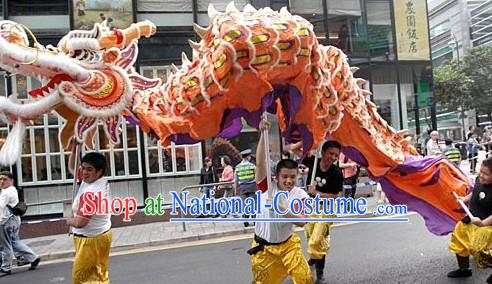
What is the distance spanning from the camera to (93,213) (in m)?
3.79

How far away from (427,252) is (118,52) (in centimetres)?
470

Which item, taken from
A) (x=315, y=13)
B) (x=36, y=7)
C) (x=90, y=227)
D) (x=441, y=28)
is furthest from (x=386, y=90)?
(x=441, y=28)

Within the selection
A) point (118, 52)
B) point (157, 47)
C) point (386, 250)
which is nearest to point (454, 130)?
point (157, 47)

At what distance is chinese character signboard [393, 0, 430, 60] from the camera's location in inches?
588

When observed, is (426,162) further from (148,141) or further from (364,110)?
(148,141)

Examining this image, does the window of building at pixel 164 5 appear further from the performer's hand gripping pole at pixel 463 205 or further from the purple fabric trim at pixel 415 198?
the performer's hand gripping pole at pixel 463 205

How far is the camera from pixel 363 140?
473cm

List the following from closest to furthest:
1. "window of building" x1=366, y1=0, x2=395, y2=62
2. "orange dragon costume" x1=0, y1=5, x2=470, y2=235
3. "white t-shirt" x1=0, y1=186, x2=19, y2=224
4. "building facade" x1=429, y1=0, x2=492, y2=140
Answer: "orange dragon costume" x1=0, y1=5, x2=470, y2=235
"white t-shirt" x1=0, y1=186, x2=19, y2=224
"window of building" x1=366, y1=0, x2=395, y2=62
"building facade" x1=429, y1=0, x2=492, y2=140

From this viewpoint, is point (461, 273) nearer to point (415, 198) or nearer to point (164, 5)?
point (415, 198)

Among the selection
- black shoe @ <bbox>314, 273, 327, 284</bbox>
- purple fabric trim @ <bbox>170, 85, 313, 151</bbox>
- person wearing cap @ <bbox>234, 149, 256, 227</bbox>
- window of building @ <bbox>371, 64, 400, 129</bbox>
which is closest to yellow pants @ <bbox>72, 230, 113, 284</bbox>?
purple fabric trim @ <bbox>170, 85, 313, 151</bbox>

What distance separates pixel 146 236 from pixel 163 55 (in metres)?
5.16

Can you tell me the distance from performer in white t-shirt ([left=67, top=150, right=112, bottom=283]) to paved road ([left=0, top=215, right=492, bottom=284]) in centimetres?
194

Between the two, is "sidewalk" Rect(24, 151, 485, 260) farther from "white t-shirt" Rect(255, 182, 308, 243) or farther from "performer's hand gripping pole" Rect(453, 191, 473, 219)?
"white t-shirt" Rect(255, 182, 308, 243)

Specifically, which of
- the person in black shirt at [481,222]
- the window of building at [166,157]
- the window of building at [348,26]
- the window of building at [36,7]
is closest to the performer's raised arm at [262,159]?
the person in black shirt at [481,222]
